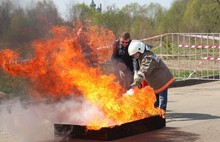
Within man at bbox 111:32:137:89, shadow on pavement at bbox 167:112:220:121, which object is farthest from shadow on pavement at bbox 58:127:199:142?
man at bbox 111:32:137:89

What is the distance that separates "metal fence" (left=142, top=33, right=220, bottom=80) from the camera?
18516mm

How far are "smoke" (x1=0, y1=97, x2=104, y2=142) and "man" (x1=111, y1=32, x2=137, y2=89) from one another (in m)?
1.24

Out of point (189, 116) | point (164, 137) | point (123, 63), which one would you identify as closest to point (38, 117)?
point (164, 137)

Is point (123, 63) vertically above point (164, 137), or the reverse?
point (123, 63)

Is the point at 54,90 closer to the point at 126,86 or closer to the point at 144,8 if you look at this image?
the point at 126,86

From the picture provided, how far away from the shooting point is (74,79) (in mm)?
9070

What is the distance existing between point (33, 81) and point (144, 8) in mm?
45923

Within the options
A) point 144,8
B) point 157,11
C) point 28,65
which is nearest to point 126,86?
point 28,65

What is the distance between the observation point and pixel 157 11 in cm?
5928

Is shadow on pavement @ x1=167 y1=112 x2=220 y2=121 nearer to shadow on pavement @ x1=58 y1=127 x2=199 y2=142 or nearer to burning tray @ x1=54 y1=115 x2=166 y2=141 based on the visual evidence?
shadow on pavement @ x1=58 y1=127 x2=199 y2=142

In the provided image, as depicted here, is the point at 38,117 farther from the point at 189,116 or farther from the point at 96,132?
the point at 189,116

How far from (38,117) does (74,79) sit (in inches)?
36.6

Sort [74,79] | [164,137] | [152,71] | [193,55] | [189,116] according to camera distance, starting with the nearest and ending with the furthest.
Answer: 1. [164,137]
2. [74,79]
3. [152,71]
4. [189,116]
5. [193,55]

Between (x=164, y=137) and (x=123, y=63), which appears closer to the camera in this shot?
(x=164, y=137)
